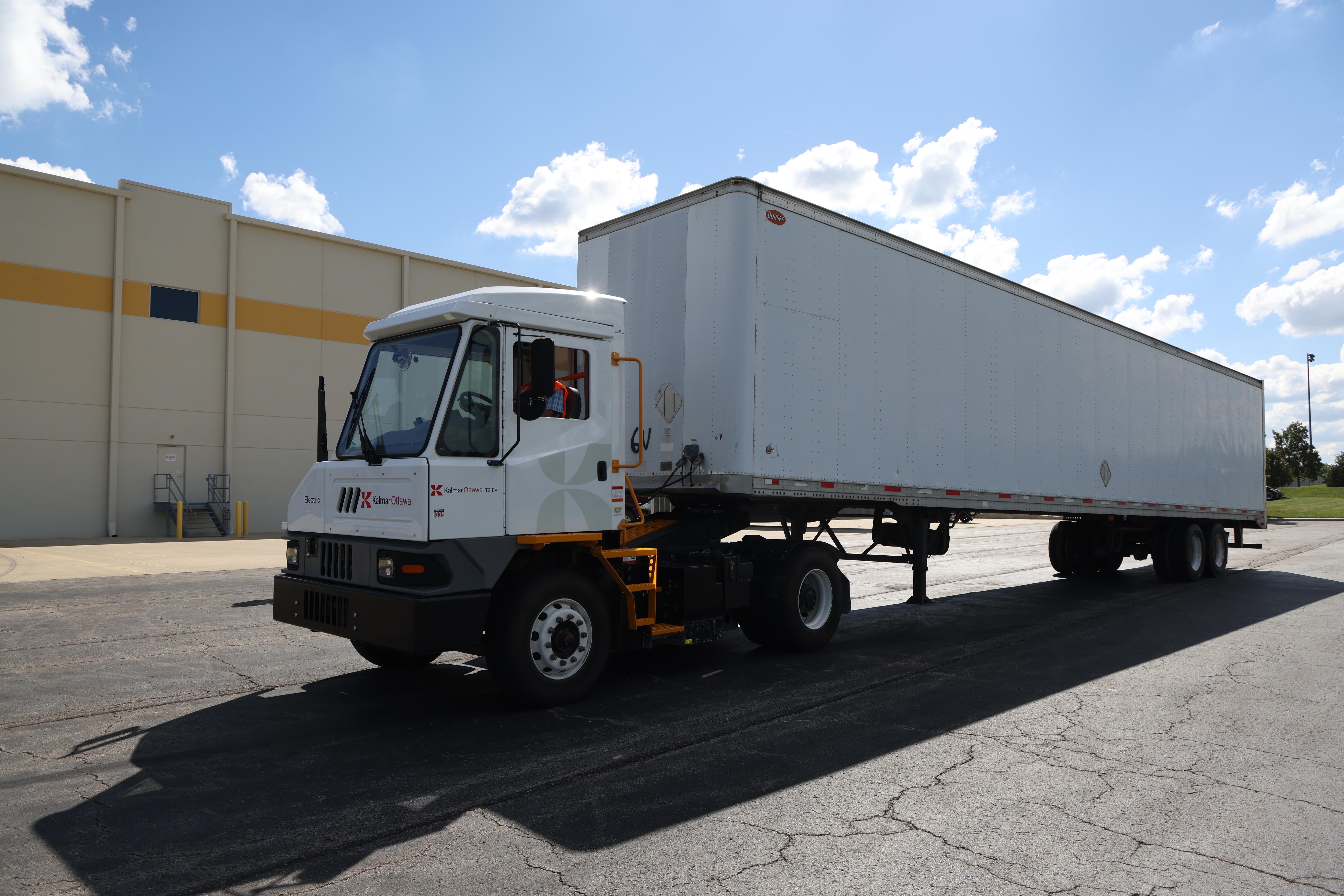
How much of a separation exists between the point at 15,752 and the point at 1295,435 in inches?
3279

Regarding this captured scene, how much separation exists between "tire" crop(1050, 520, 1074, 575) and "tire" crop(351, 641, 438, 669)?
517 inches

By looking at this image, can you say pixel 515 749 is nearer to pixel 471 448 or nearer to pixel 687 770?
pixel 687 770

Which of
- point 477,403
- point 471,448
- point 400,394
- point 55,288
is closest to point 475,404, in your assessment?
point 477,403

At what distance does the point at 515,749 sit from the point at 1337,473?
3650 inches

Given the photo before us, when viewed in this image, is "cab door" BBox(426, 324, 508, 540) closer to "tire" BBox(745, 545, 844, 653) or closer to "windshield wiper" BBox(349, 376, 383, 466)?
"windshield wiper" BBox(349, 376, 383, 466)

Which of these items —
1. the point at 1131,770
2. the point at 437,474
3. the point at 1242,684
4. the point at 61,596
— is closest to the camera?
the point at 1131,770

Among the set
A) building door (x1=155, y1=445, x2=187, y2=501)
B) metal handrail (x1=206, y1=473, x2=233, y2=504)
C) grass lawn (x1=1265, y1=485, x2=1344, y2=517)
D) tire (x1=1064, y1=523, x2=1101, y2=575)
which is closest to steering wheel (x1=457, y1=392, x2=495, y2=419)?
tire (x1=1064, y1=523, x2=1101, y2=575)

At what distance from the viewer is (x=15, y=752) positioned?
514 cm

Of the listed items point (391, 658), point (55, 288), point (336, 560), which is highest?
point (55, 288)

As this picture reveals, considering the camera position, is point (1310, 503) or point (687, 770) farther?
point (1310, 503)

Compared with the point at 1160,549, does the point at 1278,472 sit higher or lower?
higher

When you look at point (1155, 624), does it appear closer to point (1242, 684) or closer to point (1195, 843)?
point (1242, 684)

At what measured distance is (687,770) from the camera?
487 centimetres

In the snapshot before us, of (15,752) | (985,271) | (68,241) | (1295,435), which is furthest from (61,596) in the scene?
(1295,435)
